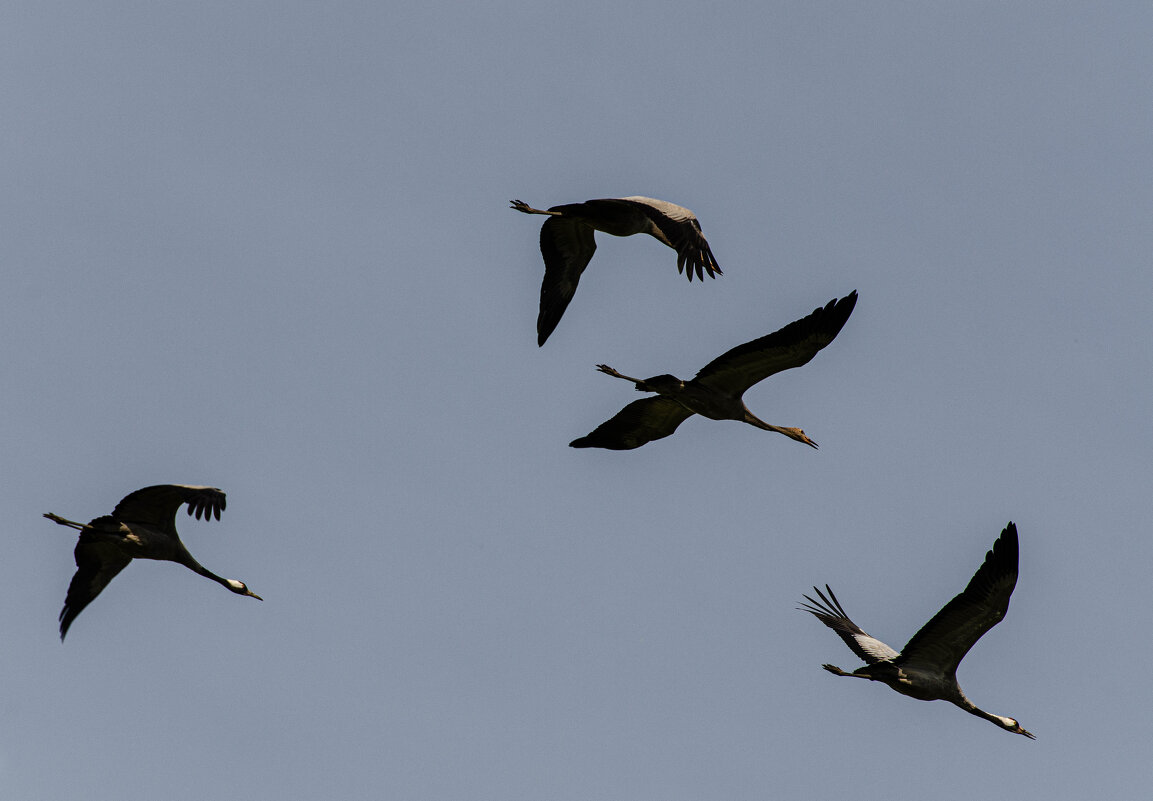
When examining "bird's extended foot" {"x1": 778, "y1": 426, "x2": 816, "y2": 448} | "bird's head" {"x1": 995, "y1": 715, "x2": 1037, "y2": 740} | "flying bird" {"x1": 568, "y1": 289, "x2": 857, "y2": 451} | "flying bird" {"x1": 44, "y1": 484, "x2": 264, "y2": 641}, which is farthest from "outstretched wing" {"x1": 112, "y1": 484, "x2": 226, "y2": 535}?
"bird's head" {"x1": 995, "y1": 715, "x2": 1037, "y2": 740}

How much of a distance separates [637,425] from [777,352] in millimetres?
3591

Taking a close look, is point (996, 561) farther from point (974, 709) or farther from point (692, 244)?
point (692, 244)

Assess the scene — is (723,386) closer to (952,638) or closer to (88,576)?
(952,638)

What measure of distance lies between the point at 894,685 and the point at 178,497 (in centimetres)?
993

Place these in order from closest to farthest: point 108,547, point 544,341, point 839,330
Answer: point 839,330
point 108,547
point 544,341

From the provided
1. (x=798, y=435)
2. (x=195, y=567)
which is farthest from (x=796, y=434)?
(x=195, y=567)

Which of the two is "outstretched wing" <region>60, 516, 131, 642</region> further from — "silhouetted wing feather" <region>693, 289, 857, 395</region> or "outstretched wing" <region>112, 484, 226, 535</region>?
"silhouetted wing feather" <region>693, 289, 857, 395</region>

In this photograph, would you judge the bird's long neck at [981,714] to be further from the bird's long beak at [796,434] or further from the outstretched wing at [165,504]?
the outstretched wing at [165,504]

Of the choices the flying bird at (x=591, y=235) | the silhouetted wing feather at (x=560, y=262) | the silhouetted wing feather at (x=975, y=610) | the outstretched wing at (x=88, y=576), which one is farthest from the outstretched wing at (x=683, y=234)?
the outstretched wing at (x=88, y=576)

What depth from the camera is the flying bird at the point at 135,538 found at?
1983 cm

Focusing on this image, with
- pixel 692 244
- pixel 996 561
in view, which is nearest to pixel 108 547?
pixel 692 244

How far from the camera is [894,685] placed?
22.0 m

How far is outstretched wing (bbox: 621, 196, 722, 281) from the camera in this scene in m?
20.0

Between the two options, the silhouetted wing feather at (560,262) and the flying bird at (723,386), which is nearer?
the flying bird at (723,386)
